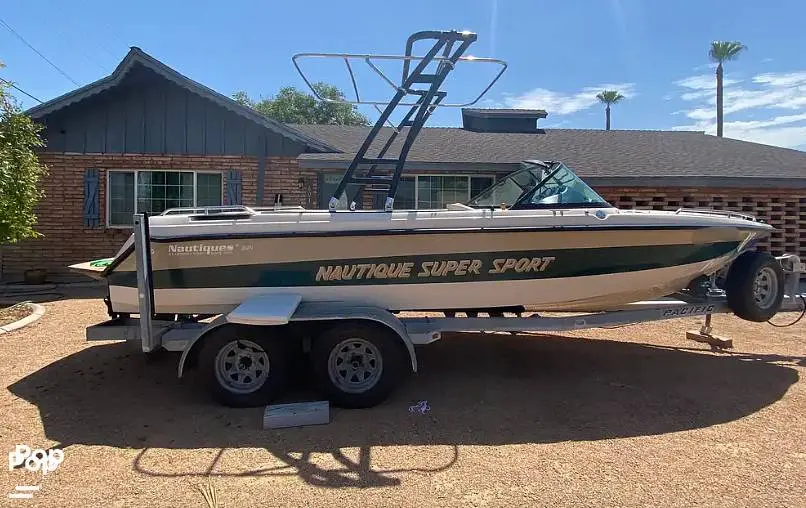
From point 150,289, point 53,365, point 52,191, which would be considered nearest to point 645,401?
point 150,289

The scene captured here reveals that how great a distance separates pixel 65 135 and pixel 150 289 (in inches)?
307

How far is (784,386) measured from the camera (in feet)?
15.0

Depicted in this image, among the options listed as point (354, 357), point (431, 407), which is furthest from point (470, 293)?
point (354, 357)

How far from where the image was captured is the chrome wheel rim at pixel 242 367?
4004mm

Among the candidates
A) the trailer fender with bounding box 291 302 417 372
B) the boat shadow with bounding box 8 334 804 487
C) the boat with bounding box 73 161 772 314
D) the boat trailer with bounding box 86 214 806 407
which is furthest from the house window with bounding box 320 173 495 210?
the trailer fender with bounding box 291 302 417 372

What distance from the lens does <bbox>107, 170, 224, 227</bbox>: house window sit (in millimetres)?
10070

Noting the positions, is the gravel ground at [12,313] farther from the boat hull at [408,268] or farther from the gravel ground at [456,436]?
the boat hull at [408,268]

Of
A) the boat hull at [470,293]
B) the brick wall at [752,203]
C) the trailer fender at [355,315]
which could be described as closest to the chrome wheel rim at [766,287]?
the boat hull at [470,293]

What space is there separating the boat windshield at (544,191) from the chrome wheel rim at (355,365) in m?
1.86

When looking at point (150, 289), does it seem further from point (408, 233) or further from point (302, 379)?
point (408, 233)

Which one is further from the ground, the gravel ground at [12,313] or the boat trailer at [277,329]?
the boat trailer at [277,329]

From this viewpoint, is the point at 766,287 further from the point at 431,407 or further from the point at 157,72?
the point at 157,72

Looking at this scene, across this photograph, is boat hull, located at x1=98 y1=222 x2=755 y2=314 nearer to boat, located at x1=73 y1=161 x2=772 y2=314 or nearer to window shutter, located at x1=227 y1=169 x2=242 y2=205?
boat, located at x1=73 y1=161 x2=772 y2=314

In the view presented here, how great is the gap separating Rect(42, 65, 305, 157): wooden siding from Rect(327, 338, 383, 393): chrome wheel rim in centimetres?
689
